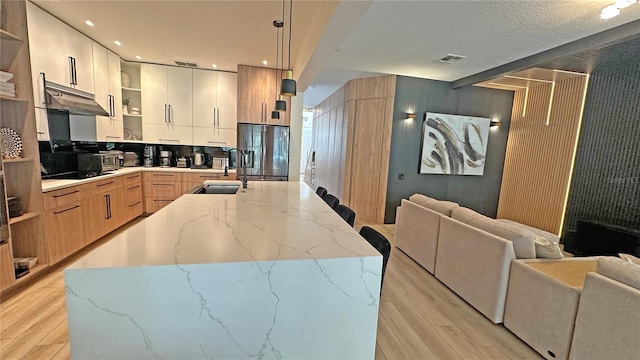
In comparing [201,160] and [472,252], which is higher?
[201,160]

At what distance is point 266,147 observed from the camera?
4992 mm

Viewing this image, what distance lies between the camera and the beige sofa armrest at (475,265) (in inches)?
89.4

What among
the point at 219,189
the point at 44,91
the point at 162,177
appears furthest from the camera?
the point at 162,177

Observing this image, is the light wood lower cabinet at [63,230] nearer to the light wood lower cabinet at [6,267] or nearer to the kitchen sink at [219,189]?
the light wood lower cabinet at [6,267]

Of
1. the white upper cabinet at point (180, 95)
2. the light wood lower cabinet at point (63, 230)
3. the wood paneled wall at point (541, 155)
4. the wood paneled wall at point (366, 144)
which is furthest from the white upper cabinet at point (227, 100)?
the wood paneled wall at point (541, 155)

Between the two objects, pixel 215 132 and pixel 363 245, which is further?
pixel 215 132

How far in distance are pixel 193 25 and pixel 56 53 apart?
1638 mm

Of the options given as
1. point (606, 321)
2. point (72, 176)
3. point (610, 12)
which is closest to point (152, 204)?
point (72, 176)

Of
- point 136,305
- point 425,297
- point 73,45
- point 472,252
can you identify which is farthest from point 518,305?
point 73,45

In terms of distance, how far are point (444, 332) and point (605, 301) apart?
3.42ft

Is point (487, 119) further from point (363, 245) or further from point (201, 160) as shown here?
point (201, 160)

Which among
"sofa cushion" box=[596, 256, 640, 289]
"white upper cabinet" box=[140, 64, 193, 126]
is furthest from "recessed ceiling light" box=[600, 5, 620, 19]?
"white upper cabinet" box=[140, 64, 193, 126]

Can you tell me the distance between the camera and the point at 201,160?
5223 mm

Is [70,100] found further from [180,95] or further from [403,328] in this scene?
[403,328]
